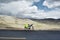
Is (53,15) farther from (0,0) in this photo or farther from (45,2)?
(0,0)

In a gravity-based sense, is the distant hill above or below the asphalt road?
above

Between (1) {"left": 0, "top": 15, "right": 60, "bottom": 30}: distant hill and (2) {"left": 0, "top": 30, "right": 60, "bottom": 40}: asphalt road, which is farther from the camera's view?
(1) {"left": 0, "top": 15, "right": 60, "bottom": 30}: distant hill

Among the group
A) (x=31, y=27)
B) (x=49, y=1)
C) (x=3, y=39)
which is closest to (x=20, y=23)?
(x=31, y=27)

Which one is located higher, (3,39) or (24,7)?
(24,7)

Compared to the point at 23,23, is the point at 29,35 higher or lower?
lower

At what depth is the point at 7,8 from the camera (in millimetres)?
3568

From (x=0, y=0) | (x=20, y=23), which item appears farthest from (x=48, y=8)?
(x=0, y=0)

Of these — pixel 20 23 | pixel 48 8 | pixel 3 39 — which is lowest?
pixel 3 39

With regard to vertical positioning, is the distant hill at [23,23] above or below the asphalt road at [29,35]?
above

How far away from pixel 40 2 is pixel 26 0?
0.89 ft

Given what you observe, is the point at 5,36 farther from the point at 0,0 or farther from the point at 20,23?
the point at 0,0

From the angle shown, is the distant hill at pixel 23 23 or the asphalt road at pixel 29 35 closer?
the asphalt road at pixel 29 35

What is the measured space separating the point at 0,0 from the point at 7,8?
20cm

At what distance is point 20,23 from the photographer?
138 inches
